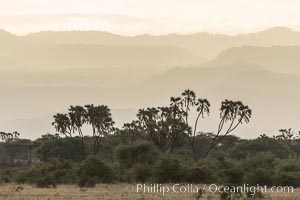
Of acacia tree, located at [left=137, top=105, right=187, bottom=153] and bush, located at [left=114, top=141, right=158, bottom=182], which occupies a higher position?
acacia tree, located at [left=137, top=105, right=187, bottom=153]

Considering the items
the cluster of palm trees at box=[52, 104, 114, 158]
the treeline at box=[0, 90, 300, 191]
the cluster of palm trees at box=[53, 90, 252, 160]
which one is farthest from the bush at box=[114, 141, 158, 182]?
the cluster of palm trees at box=[52, 104, 114, 158]

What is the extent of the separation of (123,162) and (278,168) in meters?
18.1

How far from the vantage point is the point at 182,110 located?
316ft

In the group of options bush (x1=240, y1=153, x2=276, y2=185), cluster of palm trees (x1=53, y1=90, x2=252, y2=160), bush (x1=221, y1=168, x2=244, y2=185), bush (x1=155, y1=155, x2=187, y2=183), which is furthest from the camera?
cluster of palm trees (x1=53, y1=90, x2=252, y2=160)

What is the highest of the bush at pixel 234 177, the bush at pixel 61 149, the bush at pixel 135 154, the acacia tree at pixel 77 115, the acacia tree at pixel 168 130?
the acacia tree at pixel 77 115

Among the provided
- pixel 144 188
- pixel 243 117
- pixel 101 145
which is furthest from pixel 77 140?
pixel 144 188

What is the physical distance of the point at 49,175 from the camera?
58688 millimetres

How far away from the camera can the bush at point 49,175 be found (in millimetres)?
55284

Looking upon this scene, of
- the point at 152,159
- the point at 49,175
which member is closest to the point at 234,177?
the point at 152,159

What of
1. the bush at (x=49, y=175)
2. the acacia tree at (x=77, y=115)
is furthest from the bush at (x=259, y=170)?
the acacia tree at (x=77, y=115)

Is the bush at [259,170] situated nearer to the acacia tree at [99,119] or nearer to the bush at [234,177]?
the bush at [234,177]

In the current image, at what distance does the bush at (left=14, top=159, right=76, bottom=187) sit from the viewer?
5528 cm

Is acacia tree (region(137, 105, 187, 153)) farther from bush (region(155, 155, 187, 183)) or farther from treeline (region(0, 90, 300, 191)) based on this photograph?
bush (region(155, 155, 187, 183))

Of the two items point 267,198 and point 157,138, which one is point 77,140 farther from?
point 267,198
